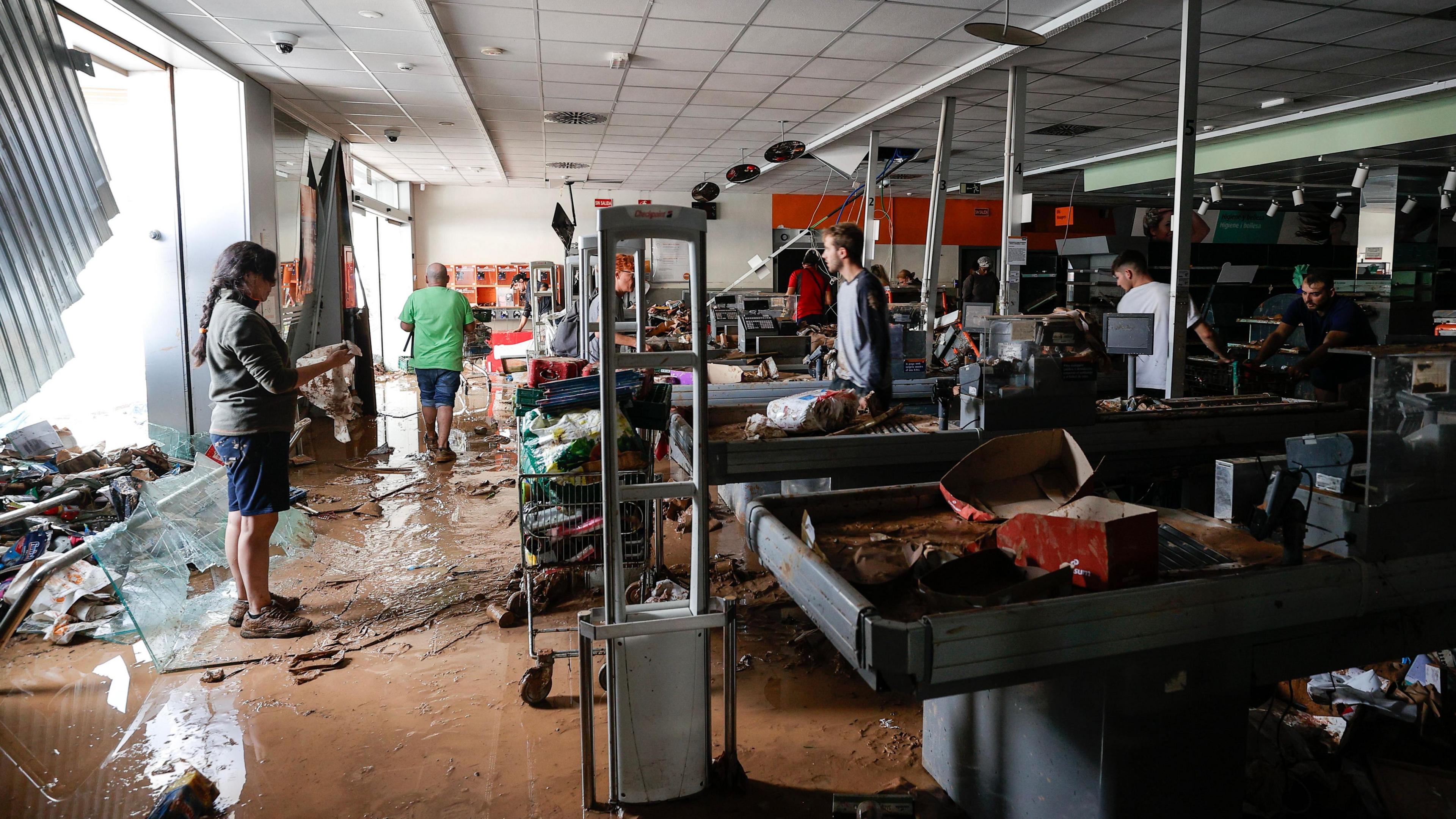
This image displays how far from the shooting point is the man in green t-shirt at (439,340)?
6.83m

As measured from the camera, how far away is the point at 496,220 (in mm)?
15102

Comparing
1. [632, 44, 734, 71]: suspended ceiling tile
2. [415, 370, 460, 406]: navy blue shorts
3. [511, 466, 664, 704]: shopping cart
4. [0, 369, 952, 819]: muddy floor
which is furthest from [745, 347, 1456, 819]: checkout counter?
[415, 370, 460, 406]: navy blue shorts

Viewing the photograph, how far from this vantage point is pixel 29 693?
3.00 m

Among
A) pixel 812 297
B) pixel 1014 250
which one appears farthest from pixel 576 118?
pixel 1014 250

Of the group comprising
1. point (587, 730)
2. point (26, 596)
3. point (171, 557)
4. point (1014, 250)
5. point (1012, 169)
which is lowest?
point (587, 730)

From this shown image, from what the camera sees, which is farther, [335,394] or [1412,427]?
[335,394]

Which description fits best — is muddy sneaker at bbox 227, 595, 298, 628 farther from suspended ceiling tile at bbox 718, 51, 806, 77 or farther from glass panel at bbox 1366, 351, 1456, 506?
suspended ceiling tile at bbox 718, 51, 806, 77

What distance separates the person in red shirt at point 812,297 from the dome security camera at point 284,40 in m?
5.00

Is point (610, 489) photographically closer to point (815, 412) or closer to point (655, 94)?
point (815, 412)

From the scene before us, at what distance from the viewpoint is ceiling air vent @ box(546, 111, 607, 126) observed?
8.63m

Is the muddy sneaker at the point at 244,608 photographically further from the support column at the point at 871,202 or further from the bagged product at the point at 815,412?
the support column at the point at 871,202

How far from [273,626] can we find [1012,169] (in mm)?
5993

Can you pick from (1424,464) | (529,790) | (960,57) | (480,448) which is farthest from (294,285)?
(1424,464)

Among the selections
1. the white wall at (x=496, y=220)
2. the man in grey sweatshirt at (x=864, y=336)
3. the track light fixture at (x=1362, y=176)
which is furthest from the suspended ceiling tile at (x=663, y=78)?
the white wall at (x=496, y=220)
